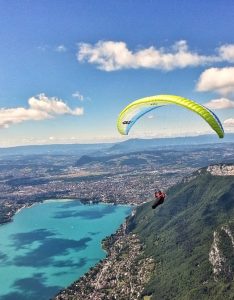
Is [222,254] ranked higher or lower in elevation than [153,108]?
lower

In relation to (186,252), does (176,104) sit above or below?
above

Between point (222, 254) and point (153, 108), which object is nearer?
point (153, 108)

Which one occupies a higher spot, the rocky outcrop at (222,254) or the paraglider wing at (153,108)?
the paraglider wing at (153,108)

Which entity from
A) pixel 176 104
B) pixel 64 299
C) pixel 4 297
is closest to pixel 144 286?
pixel 64 299

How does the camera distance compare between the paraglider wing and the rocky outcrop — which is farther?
the rocky outcrop

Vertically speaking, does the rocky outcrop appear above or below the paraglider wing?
below

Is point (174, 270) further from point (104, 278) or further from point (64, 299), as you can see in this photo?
point (64, 299)

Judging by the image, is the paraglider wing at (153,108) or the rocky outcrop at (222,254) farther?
the rocky outcrop at (222,254)

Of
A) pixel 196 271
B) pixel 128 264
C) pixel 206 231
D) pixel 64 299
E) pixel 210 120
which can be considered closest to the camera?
pixel 210 120
